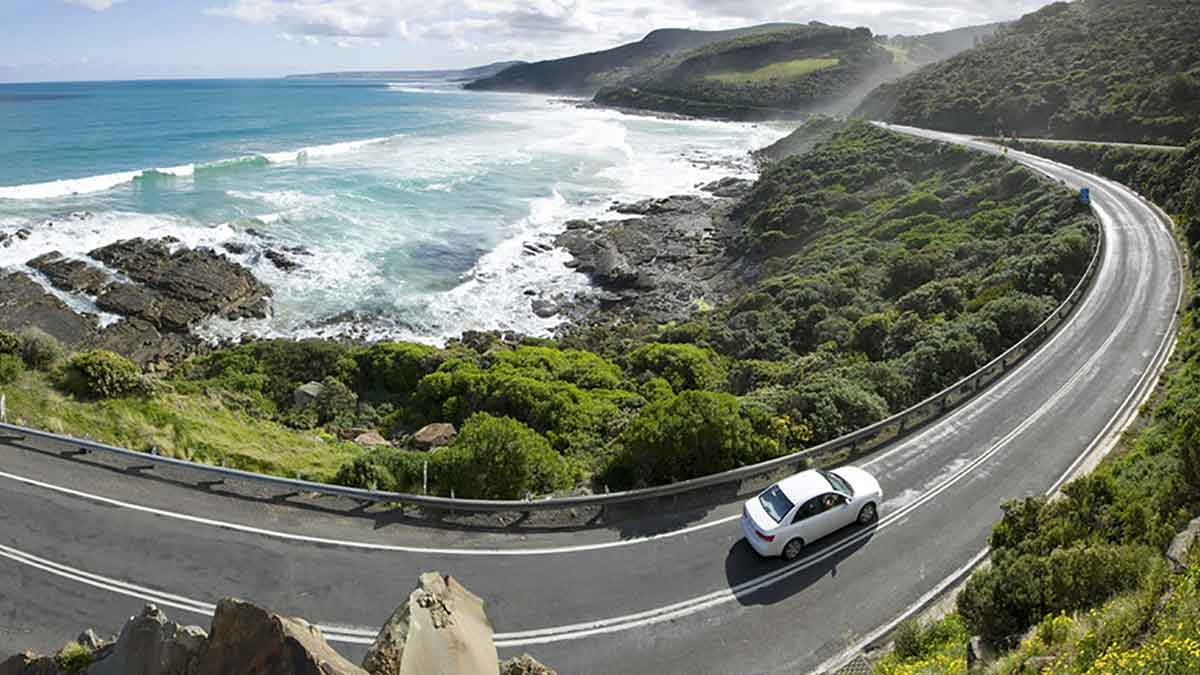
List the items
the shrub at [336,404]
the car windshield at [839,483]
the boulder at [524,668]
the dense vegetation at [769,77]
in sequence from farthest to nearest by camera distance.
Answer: the dense vegetation at [769,77] < the shrub at [336,404] < the car windshield at [839,483] < the boulder at [524,668]

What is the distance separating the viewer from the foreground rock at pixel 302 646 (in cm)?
600

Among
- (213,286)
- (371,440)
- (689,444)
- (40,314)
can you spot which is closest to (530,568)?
(689,444)

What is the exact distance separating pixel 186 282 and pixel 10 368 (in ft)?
73.9

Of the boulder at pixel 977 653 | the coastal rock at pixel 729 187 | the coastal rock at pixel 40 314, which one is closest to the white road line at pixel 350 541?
the boulder at pixel 977 653

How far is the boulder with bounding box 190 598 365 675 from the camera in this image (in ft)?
19.3

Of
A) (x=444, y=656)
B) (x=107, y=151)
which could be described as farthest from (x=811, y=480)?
(x=107, y=151)

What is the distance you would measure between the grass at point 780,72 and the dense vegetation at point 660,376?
124 meters

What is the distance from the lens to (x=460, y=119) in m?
132

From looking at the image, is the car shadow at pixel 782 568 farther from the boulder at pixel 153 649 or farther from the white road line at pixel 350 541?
the boulder at pixel 153 649

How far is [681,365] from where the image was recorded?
2509cm

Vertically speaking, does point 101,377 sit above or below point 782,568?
above

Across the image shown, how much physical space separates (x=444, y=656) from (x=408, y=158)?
8091 cm

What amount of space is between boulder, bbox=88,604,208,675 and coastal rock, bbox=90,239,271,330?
102ft

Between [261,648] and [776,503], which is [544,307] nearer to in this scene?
[776,503]
